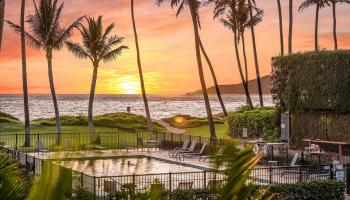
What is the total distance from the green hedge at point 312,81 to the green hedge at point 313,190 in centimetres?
1351

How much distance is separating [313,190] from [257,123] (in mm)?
22382

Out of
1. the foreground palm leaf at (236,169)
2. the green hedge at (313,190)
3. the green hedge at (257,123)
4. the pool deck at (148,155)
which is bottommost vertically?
the pool deck at (148,155)

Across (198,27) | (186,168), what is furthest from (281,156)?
(198,27)

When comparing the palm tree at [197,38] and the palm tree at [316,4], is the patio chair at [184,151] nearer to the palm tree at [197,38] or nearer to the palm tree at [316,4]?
the palm tree at [197,38]

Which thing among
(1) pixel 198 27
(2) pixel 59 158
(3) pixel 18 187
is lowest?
(3) pixel 18 187

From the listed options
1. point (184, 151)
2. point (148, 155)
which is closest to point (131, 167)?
point (184, 151)

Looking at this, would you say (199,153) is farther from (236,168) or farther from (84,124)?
(84,124)

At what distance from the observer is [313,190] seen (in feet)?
65.0

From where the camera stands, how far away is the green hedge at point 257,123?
40075 mm

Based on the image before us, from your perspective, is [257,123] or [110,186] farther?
[257,123]

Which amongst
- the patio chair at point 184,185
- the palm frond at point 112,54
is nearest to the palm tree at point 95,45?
the palm frond at point 112,54

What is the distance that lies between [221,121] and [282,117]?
3384 centimetres

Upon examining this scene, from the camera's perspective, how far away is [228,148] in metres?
2.82

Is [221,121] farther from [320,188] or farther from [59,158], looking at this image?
[59,158]
